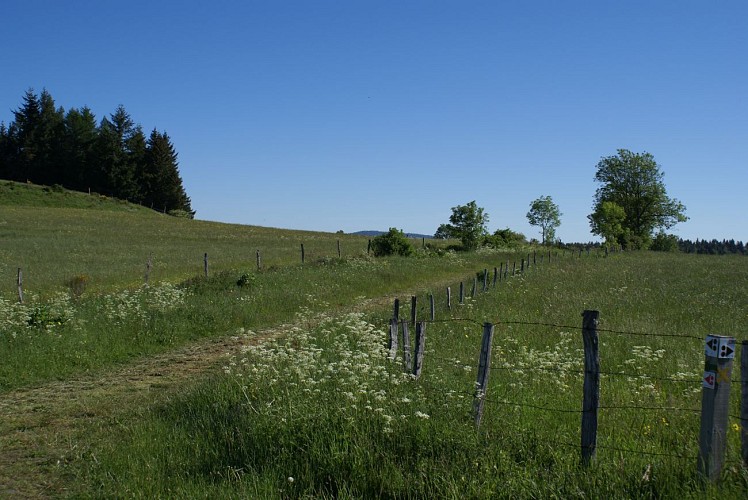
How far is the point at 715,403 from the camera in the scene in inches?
185

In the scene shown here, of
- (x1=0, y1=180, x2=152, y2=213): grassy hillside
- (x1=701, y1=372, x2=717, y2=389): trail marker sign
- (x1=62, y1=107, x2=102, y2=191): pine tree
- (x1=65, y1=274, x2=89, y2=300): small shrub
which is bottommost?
(x1=65, y1=274, x2=89, y2=300): small shrub

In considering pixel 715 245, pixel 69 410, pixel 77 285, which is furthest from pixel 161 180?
pixel 715 245

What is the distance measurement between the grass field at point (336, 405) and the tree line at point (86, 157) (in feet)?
251

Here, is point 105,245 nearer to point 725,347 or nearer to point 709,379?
point 709,379

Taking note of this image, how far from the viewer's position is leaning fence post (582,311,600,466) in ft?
17.2

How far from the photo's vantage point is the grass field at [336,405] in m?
5.26

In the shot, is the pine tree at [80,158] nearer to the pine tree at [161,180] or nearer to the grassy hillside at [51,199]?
Result: the pine tree at [161,180]

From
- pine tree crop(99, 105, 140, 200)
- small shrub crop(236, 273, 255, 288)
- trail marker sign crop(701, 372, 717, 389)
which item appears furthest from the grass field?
pine tree crop(99, 105, 140, 200)

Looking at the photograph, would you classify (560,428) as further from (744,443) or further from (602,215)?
(602,215)

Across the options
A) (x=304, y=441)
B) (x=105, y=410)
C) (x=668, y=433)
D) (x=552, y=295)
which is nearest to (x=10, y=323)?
(x=105, y=410)

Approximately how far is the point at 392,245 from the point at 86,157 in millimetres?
68475

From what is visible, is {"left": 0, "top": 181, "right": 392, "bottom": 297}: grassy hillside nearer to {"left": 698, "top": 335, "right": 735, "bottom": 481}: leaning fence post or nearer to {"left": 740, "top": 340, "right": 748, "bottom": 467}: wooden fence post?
{"left": 698, "top": 335, "right": 735, "bottom": 481}: leaning fence post

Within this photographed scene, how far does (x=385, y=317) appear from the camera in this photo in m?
15.8

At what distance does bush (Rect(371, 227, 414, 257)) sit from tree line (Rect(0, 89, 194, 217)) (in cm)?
5543
